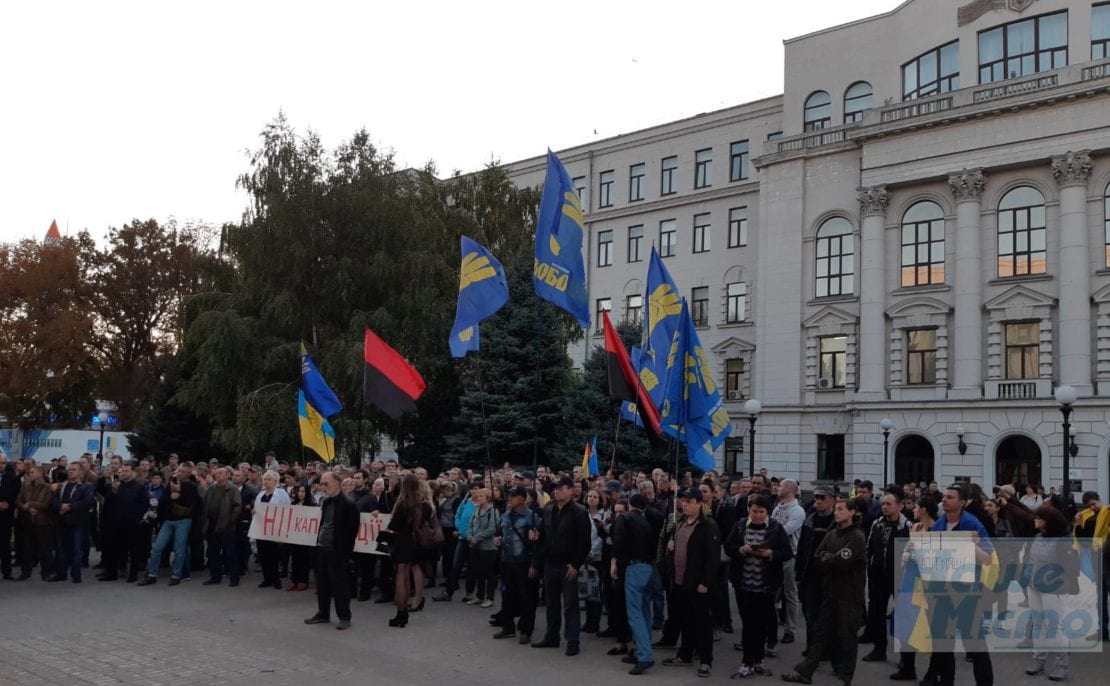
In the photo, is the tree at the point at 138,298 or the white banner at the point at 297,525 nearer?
the white banner at the point at 297,525

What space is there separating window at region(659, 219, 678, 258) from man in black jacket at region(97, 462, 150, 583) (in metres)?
36.4

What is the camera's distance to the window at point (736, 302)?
46.9 meters

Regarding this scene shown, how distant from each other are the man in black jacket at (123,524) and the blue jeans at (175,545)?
0.57m

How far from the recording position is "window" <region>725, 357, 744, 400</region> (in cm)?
4650

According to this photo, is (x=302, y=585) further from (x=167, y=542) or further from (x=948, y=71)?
(x=948, y=71)

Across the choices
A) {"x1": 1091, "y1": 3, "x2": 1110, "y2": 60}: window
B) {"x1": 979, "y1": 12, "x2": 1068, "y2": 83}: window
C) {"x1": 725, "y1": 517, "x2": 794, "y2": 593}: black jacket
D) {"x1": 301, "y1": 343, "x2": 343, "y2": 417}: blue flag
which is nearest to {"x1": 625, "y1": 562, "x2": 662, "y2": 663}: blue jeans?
{"x1": 725, "y1": 517, "x2": 794, "y2": 593}: black jacket

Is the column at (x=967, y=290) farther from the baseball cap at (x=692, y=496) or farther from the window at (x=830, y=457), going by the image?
the baseball cap at (x=692, y=496)

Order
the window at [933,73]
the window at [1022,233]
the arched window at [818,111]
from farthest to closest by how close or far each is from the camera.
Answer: the arched window at [818,111] → the window at [933,73] → the window at [1022,233]

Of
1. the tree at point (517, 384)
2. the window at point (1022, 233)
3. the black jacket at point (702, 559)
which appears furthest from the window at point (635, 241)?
the black jacket at point (702, 559)

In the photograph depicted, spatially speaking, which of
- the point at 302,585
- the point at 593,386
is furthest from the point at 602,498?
the point at 593,386

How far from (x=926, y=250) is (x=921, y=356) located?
14.1 feet

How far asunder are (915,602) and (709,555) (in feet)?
6.81

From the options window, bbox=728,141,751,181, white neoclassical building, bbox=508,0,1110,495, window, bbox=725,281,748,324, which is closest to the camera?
white neoclassical building, bbox=508,0,1110,495

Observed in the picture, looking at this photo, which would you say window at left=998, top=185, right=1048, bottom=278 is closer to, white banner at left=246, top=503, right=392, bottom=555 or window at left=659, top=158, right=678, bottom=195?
window at left=659, top=158, right=678, bottom=195
